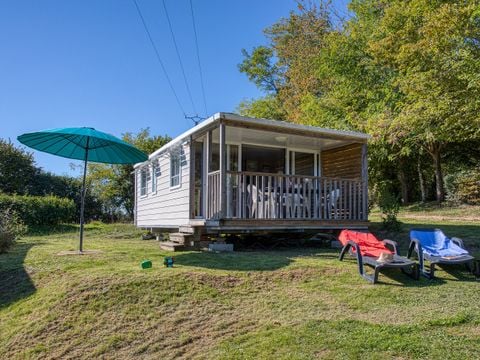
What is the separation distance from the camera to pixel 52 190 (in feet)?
77.8

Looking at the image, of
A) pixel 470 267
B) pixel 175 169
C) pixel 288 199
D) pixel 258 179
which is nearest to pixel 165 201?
pixel 175 169

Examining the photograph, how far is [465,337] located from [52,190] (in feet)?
78.7

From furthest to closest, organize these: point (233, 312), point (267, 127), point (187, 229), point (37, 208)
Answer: point (37, 208) → point (187, 229) → point (267, 127) → point (233, 312)

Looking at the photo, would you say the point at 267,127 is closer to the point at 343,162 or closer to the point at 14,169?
the point at 343,162

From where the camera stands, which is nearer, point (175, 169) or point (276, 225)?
point (276, 225)

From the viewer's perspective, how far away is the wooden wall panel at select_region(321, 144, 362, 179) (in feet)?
33.2

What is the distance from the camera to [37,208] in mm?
16531

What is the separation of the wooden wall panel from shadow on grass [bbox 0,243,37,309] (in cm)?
733

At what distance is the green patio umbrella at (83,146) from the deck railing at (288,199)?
1765 mm

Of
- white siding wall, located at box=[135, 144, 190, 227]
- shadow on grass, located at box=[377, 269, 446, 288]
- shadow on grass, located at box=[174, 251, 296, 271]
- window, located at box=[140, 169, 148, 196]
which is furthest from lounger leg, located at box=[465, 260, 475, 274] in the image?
window, located at box=[140, 169, 148, 196]

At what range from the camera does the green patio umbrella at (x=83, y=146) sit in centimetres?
680

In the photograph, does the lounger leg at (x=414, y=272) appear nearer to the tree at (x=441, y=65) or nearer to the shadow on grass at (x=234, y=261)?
the shadow on grass at (x=234, y=261)

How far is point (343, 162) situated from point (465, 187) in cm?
737

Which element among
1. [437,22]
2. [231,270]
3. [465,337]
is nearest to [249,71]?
[437,22]
